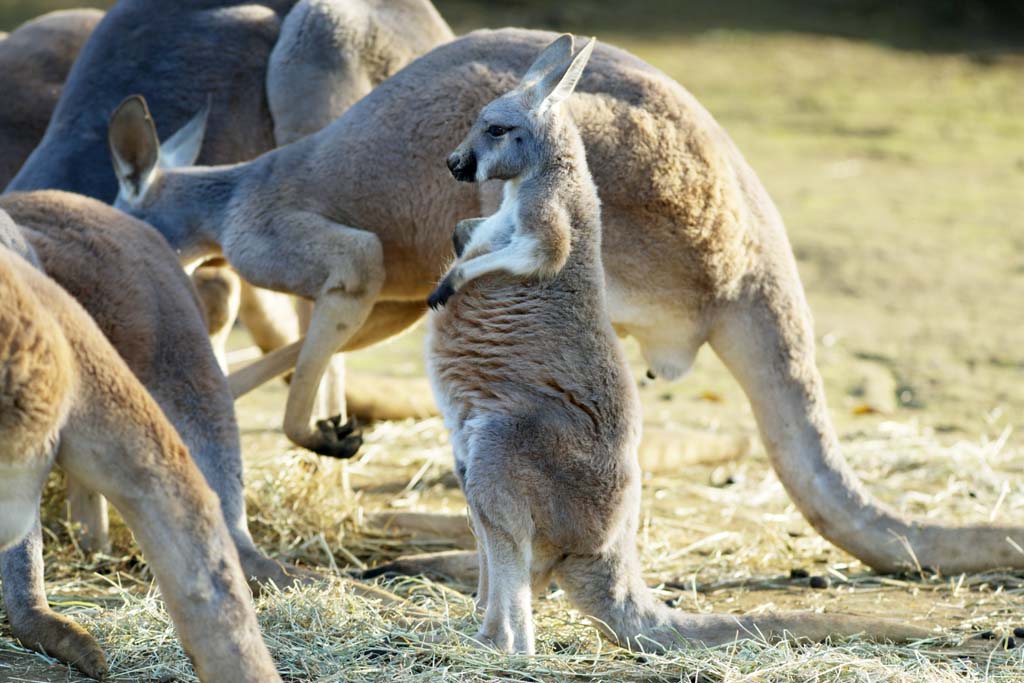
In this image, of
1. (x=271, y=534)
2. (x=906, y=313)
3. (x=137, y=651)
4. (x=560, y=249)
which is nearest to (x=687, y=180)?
(x=560, y=249)

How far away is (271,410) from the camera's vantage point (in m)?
6.57

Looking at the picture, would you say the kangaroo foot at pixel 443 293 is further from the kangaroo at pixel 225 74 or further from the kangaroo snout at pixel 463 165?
the kangaroo at pixel 225 74

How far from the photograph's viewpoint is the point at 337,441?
4719 mm

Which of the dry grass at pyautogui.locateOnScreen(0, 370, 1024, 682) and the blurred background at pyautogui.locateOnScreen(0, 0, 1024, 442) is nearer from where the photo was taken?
the dry grass at pyautogui.locateOnScreen(0, 370, 1024, 682)

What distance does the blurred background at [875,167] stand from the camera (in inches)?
276

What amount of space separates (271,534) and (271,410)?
6.37ft

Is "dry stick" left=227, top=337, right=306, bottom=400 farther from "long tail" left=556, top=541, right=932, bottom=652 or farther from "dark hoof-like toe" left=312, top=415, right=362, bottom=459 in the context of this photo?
"long tail" left=556, top=541, right=932, bottom=652

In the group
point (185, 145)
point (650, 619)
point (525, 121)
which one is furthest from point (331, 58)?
point (650, 619)

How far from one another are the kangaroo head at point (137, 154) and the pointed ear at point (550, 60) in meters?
1.48

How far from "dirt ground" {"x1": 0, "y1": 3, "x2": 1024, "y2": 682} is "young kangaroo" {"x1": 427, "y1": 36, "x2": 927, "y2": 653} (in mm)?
122

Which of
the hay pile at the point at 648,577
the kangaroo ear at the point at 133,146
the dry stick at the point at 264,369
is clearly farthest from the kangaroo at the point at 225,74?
the hay pile at the point at 648,577

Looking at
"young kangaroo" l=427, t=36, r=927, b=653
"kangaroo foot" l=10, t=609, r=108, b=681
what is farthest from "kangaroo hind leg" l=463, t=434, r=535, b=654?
"kangaroo foot" l=10, t=609, r=108, b=681

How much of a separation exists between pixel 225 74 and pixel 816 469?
8.87 feet

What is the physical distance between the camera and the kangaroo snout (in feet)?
12.5
